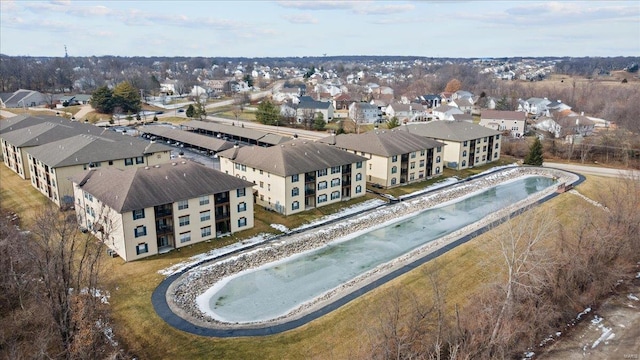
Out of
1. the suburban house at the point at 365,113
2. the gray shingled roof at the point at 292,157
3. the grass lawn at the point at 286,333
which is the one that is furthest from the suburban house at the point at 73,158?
the suburban house at the point at 365,113

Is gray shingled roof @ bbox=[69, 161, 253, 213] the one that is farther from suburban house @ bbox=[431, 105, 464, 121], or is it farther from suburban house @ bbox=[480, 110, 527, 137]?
suburban house @ bbox=[431, 105, 464, 121]

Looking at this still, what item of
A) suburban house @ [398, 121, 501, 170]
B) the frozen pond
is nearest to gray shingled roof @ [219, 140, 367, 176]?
the frozen pond

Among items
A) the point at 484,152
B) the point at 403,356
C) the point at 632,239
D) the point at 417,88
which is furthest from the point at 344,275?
the point at 417,88

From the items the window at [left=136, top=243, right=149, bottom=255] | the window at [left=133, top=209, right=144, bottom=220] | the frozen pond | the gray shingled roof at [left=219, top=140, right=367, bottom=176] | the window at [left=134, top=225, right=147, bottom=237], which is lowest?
the frozen pond

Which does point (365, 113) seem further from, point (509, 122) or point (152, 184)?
point (152, 184)

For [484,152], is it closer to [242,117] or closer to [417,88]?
[242,117]

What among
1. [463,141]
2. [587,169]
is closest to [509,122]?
[587,169]

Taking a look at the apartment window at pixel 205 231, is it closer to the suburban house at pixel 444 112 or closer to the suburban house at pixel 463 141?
the suburban house at pixel 463 141
